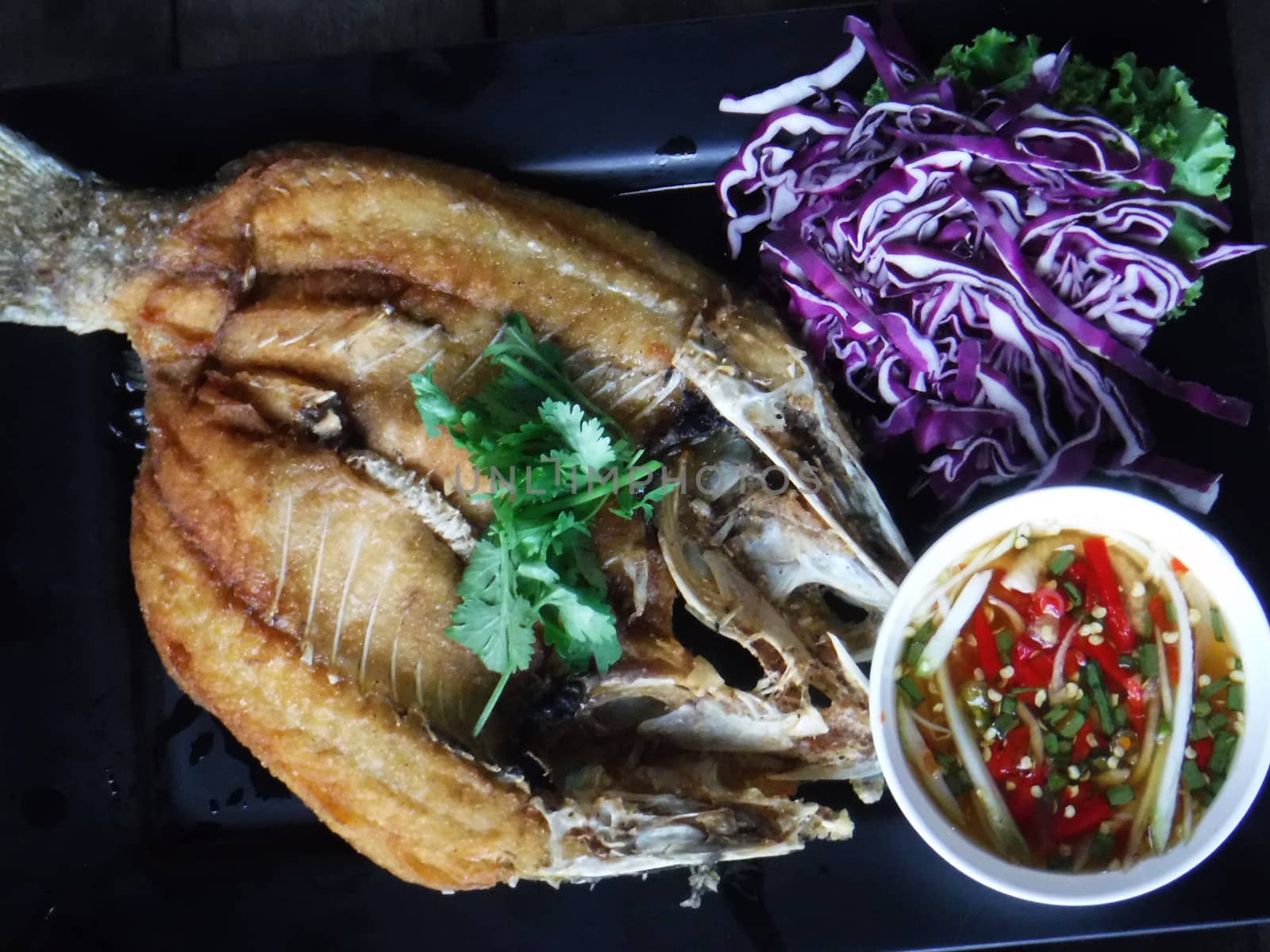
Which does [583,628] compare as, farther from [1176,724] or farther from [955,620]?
[1176,724]

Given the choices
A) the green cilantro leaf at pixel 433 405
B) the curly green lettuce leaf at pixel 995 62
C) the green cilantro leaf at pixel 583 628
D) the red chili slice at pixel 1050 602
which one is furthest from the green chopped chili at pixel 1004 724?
the curly green lettuce leaf at pixel 995 62

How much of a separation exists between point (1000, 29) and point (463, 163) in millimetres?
1418

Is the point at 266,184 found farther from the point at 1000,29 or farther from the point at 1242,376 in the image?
the point at 1242,376

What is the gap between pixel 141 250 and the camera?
2.38 meters

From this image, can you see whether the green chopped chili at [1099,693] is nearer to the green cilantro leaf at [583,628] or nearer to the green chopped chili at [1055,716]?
→ the green chopped chili at [1055,716]

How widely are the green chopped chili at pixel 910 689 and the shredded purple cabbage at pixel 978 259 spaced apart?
605mm

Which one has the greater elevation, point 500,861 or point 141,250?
point 141,250

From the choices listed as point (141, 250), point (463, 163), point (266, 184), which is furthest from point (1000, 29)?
point (141, 250)

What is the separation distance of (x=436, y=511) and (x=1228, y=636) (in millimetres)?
1749

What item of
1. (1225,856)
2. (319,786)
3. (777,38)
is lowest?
(1225,856)

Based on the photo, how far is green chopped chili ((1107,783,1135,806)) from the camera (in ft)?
7.05

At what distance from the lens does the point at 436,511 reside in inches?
89.4

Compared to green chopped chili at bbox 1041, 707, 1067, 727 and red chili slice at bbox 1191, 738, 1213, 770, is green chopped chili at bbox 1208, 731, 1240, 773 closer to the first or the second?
red chili slice at bbox 1191, 738, 1213, 770

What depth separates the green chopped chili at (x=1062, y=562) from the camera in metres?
2.17
